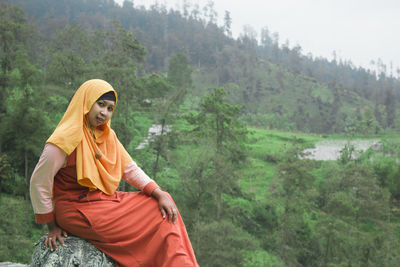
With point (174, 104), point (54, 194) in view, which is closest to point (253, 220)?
point (174, 104)

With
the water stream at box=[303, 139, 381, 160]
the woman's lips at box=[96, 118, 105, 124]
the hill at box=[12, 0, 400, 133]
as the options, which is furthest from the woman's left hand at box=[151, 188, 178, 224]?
the hill at box=[12, 0, 400, 133]

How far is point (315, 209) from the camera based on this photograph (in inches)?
758

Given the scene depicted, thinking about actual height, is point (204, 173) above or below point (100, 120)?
below

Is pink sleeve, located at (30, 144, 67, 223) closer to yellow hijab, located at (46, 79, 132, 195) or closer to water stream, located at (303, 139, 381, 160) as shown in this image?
yellow hijab, located at (46, 79, 132, 195)

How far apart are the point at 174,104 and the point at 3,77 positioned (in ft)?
19.6

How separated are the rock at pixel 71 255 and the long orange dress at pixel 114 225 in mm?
44

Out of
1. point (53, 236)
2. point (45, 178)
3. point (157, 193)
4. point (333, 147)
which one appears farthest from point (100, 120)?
point (333, 147)

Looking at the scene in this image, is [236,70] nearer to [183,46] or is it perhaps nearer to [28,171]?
[183,46]

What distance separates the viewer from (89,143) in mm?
2125

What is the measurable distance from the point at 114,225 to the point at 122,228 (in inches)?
2.1

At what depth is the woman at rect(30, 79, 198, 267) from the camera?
6.48 ft

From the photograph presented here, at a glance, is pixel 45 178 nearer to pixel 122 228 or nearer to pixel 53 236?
pixel 53 236

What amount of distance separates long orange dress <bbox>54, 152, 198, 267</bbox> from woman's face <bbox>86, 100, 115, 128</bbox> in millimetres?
256

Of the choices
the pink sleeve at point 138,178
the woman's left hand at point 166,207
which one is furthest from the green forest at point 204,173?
the woman's left hand at point 166,207
